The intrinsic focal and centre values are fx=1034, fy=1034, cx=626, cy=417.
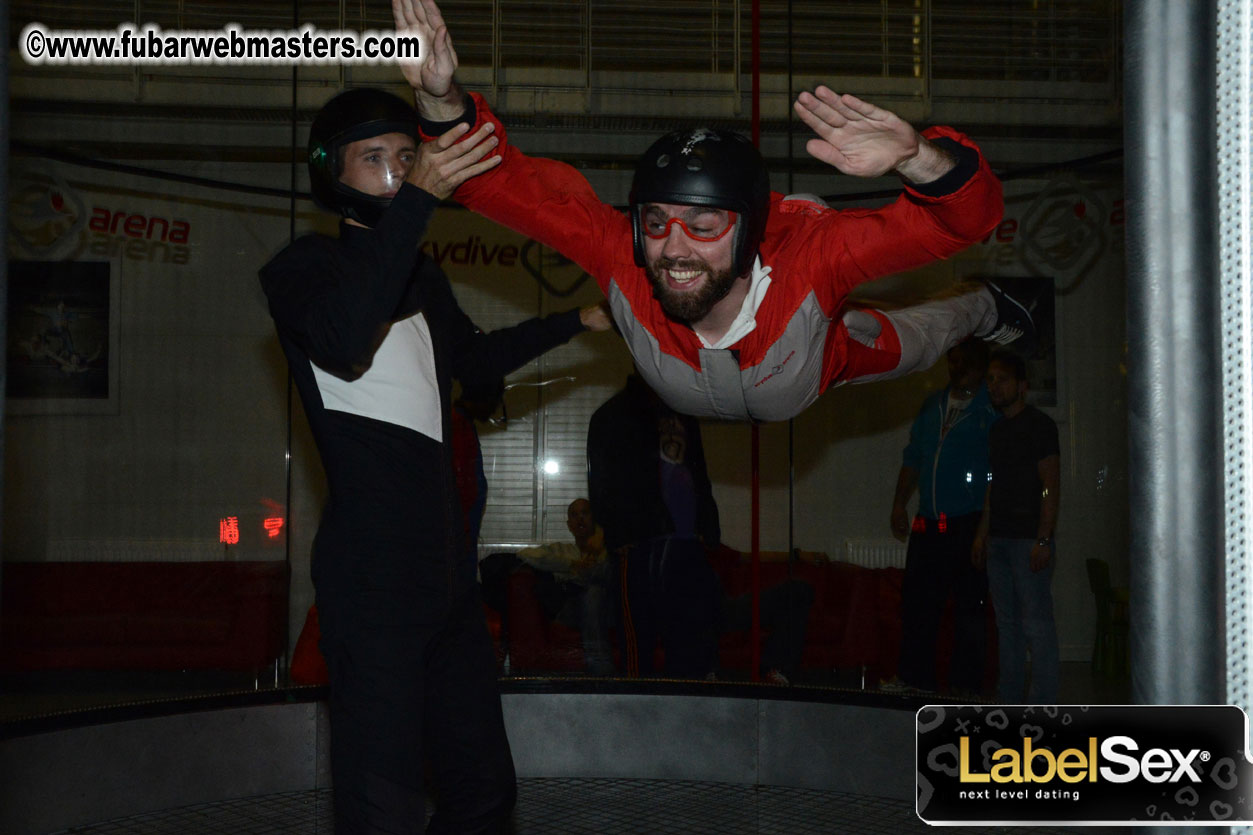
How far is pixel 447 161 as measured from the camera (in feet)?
6.07

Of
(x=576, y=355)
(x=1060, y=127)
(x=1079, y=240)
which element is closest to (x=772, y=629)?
(x=576, y=355)

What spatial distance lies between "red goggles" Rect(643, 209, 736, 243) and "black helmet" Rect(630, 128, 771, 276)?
0.04m

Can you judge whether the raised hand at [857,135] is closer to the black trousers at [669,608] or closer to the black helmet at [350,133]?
the black helmet at [350,133]

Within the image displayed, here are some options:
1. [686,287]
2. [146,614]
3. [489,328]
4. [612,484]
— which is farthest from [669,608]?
[146,614]

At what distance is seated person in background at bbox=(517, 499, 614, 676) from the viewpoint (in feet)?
13.8

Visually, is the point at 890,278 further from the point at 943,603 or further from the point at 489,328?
the point at 489,328

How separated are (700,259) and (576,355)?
82.5 inches

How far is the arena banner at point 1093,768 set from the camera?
51.1 inches

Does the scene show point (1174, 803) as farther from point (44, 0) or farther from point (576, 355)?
point (44, 0)

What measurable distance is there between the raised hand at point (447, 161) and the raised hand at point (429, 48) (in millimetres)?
183

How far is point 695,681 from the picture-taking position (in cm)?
366

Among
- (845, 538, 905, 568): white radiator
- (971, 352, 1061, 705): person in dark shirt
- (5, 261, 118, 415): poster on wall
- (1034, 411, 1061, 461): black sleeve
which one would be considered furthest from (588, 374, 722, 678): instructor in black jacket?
(5, 261, 118, 415): poster on wall

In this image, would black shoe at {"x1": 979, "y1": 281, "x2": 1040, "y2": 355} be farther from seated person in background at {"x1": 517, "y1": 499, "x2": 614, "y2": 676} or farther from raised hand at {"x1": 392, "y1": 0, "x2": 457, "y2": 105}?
raised hand at {"x1": 392, "y1": 0, "x2": 457, "y2": 105}

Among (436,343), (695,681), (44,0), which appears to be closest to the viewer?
(436,343)
